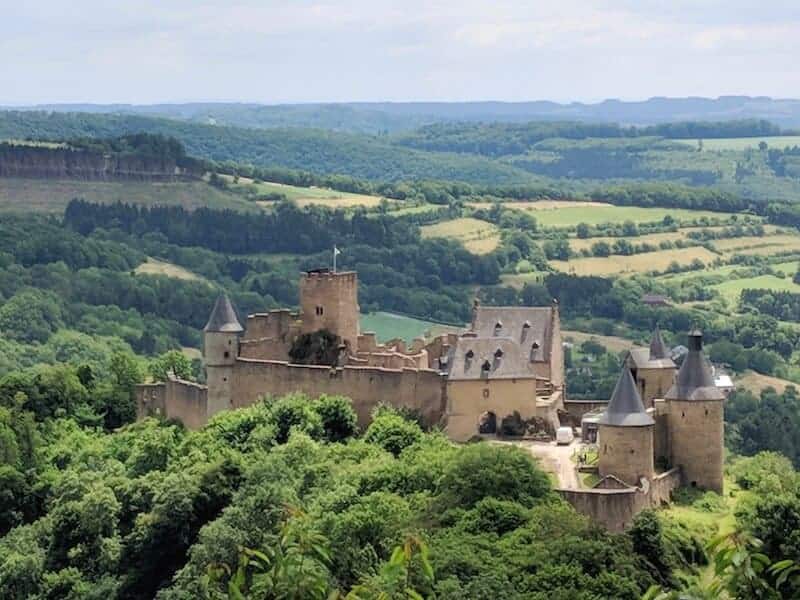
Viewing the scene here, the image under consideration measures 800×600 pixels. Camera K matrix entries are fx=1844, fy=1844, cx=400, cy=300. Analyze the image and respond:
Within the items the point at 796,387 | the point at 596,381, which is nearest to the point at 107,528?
the point at 596,381

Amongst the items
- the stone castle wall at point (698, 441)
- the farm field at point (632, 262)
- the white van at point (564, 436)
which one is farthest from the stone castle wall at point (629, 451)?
the farm field at point (632, 262)

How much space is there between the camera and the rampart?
51938mm

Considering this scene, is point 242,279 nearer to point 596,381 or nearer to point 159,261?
point 159,261

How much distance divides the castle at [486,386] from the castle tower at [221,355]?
0.12ft

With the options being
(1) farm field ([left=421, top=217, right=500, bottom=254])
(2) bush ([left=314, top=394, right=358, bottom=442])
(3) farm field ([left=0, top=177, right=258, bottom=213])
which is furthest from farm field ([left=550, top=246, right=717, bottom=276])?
(2) bush ([left=314, top=394, right=358, bottom=442])

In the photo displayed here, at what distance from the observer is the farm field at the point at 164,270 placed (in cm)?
16450

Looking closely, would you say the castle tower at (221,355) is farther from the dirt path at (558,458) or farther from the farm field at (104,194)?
the farm field at (104,194)

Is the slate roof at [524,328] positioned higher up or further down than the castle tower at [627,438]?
higher up

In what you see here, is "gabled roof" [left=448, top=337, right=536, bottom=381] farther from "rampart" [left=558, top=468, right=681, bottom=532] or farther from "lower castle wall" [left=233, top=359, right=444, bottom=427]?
"rampart" [left=558, top=468, right=681, bottom=532]

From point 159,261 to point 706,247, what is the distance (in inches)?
2080

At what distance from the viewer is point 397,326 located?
5487 inches

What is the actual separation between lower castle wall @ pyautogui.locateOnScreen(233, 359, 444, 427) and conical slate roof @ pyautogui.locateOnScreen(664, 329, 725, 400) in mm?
8672

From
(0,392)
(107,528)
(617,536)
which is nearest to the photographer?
(617,536)

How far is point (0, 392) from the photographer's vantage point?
254 ft
